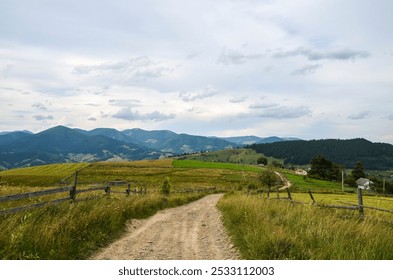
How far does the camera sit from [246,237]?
33.6 ft

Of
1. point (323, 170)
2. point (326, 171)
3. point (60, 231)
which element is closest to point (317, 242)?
point (60, 231)

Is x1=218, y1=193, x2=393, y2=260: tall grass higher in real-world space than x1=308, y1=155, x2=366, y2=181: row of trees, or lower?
higher

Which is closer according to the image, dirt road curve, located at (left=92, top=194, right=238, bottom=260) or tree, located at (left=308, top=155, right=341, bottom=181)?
dirt road curve, located at (left=92, top=194, right=238, bottom=260)

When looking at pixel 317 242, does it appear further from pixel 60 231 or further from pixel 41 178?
pixel 41 178

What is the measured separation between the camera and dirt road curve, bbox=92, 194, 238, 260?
406 inches

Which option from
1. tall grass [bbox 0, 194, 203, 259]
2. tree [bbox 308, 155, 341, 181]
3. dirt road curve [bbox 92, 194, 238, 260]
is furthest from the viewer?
tree [bbox 308, 155, 341, 181]

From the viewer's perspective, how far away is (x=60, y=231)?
1015 centimetres

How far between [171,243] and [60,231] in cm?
414

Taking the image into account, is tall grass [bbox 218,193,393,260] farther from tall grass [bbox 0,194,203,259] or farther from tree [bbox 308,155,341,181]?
tree [bbox 308,155,341,181]

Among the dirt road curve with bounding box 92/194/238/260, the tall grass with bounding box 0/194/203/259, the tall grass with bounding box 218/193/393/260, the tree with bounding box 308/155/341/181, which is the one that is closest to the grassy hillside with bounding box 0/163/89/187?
the dirt road curve with bounding box 92/194/238/260

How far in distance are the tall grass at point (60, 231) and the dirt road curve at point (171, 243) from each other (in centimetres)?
60

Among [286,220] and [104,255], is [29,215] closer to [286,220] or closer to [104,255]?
[104,255]

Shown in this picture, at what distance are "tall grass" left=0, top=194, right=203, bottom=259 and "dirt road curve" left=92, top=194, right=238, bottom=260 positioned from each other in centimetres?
60

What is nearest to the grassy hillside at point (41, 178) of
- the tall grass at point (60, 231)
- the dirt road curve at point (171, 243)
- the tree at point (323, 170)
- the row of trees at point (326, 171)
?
the dirt road curve at point (171, 243)
